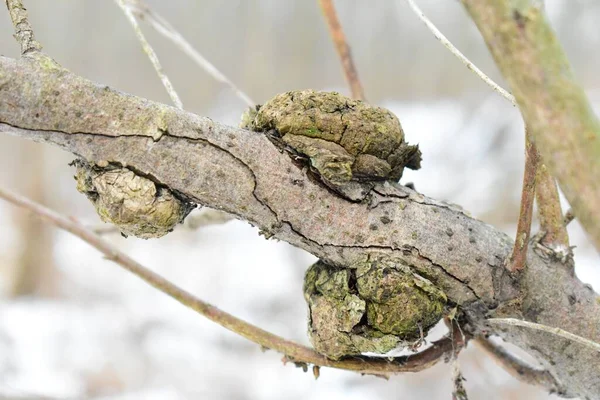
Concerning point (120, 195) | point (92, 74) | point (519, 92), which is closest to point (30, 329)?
point (92, 74)

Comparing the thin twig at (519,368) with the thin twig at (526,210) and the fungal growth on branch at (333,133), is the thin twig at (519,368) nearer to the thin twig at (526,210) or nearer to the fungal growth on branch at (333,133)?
the thin twig at (526,210)

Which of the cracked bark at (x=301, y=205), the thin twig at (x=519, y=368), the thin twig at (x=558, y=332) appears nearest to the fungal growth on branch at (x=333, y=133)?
the cracked bark at (x=301, y=205)

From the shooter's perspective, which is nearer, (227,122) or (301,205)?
(301,205)

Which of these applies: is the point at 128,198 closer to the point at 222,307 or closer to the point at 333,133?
the point at 333,133

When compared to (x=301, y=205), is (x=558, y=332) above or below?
below

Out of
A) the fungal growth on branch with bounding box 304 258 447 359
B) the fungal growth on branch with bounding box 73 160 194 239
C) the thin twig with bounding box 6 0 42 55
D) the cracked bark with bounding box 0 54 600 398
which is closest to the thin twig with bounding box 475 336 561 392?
the cracked bark with bounding box 0 54 600 398

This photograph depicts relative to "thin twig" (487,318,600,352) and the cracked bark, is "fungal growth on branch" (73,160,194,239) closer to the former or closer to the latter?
the cracked bark

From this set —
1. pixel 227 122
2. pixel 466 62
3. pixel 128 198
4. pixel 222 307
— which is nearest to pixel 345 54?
pixel 466 62

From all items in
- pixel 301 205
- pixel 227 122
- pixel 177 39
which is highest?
pixel 227 122
